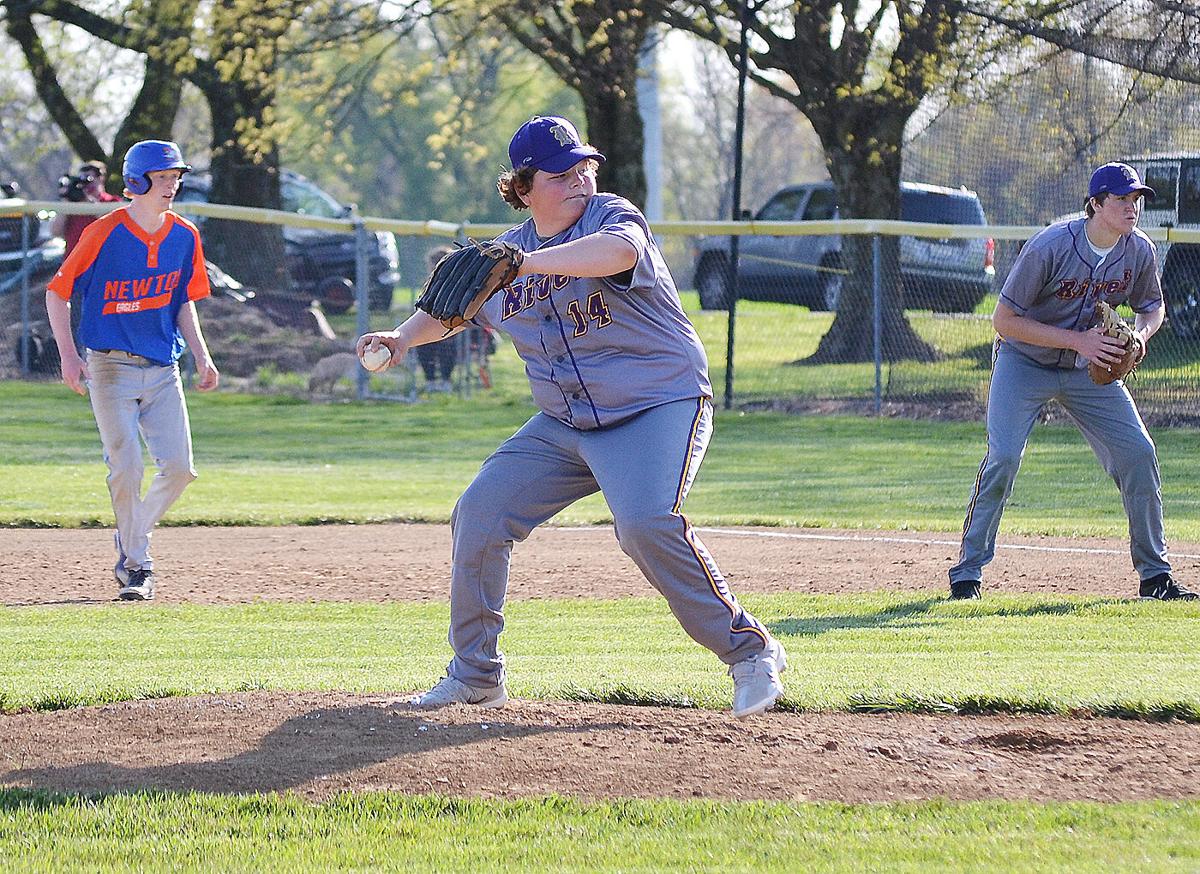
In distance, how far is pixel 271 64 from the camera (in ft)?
69.4

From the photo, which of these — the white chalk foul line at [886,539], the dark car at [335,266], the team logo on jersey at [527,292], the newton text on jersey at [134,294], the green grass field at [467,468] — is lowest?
the green grass field at [467,468]

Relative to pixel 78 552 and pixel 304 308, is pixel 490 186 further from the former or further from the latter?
pixel 78 552

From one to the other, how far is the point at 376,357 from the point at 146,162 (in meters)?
3.48

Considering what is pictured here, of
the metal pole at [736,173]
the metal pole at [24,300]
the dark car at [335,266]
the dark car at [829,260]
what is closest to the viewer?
the dark car at [829,260]

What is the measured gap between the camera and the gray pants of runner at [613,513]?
4.71m

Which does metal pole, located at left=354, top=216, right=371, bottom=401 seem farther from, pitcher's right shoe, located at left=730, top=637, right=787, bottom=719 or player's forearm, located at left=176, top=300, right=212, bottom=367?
pitcher's right shoe, located at left=730, top=637, right=787, bottom=719

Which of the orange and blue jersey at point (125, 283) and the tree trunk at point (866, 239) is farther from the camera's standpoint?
the tree trunk at point (866, 239)

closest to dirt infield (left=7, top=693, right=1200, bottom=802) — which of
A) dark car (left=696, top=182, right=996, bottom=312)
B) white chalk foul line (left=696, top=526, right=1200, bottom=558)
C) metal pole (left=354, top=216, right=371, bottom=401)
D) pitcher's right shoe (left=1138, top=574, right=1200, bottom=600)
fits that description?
pitcher's right shoe (left=1138, top=574, right=1200, bottom=600)

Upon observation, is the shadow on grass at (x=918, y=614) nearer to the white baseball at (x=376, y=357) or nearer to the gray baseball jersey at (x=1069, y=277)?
→ the gray baseball jersey at (x=1069, y=277)

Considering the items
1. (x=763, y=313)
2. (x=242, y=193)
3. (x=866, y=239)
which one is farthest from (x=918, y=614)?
(x=242, y=193)

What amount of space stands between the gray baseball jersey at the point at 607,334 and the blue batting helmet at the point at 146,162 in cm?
332

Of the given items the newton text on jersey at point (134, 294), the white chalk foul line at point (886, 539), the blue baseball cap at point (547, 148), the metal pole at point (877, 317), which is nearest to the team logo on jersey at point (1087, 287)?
the white chalk foul line at point (886, 539)

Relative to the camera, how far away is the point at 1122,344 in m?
7.20

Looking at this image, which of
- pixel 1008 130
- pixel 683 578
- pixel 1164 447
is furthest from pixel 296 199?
pixel 683 578
